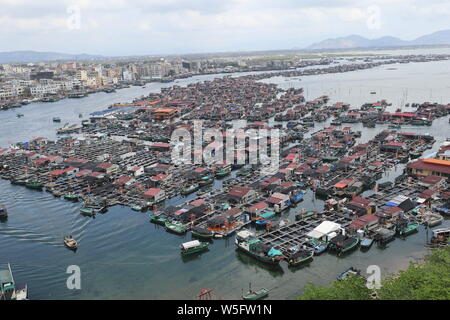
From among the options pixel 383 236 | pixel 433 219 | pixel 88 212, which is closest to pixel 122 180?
pixel 88 212

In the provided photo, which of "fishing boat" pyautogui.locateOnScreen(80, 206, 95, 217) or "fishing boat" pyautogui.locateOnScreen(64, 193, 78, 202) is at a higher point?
"fishing boat" pyautogui.locateOnScreen(64, 193, 78, 202)

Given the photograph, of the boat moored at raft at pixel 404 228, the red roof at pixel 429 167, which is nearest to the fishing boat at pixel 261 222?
the boat moored at raft at pixel 404 228

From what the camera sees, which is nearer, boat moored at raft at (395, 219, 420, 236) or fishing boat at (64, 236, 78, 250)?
boat moored at raft at (395, 219, 420, 236)

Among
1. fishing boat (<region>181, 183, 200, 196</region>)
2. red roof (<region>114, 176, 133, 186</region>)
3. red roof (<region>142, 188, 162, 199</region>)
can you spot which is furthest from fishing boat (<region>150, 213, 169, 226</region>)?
red roof (<region>114, 176, 133, 186</region>)

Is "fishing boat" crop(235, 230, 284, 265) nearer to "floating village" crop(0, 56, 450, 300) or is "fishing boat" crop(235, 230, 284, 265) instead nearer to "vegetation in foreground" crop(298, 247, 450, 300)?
"floating village" crop(0, 56, 450, 300)

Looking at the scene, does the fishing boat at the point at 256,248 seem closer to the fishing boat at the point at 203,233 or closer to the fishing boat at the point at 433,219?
the fishing boat at the point at 203,233

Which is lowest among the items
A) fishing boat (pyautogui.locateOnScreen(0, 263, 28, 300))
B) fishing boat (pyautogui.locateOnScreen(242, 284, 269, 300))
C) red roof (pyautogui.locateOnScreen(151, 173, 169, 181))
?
fishing boat (pyautogui.locateOnScreen(242, 284, 269, 300))
